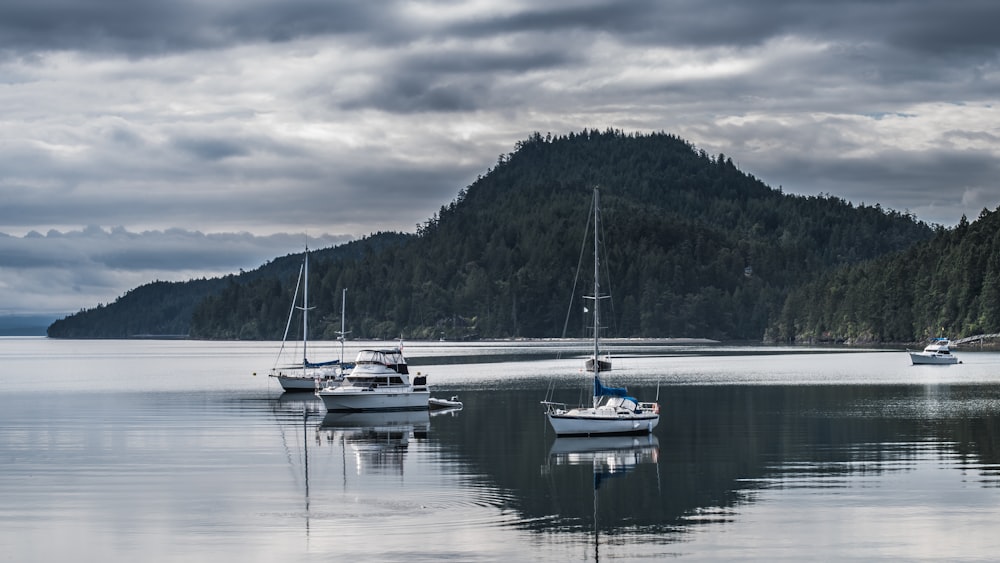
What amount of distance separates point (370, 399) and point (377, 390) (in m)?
0.77

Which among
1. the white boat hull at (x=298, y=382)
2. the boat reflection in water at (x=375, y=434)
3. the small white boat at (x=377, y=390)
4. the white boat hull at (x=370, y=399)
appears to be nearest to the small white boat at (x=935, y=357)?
the white boat hull at (x=298, y=382)

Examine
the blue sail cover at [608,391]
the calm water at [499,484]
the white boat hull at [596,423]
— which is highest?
the blue sail cover at [608,391]

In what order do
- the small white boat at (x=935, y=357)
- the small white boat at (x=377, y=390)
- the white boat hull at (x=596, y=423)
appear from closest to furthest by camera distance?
1. the white boat hull at (x=596, y=423)
2. the small white boat at (x=377, y=390)
3. the small white boat at (x=935, y=357)

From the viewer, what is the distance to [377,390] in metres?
84.6

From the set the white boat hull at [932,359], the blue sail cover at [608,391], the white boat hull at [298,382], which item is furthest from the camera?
the white boat hull at [932,359]

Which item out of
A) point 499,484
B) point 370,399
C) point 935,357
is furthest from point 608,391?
point 935,357

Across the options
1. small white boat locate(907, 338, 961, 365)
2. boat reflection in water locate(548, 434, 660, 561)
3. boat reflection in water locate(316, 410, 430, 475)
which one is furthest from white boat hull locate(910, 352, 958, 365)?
boat reflection in water locate(548, 434, 660, 561)

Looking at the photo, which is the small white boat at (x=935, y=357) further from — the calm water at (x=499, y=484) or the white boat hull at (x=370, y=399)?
the white boat hull at (x=370, y=399)

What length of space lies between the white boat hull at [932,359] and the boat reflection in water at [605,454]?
11005 cm

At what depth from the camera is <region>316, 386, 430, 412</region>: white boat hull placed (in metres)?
84.4

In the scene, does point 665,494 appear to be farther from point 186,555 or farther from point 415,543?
point 186,555

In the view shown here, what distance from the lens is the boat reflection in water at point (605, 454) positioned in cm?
5075

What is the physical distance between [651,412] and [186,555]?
1370 inches

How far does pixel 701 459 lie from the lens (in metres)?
54.5
